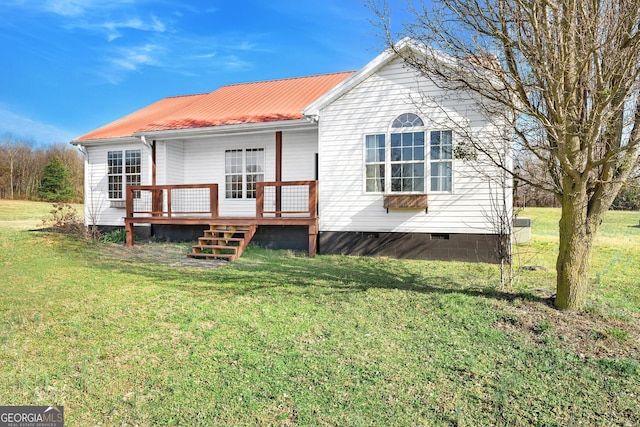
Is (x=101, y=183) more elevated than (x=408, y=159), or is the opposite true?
(x=408, y=159)

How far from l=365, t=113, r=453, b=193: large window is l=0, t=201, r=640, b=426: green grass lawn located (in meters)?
2.95

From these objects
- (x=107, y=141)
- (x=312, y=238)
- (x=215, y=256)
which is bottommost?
(x=215, y=256)

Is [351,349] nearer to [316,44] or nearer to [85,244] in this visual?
[85,244]

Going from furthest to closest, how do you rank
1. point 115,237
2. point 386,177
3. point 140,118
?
point 140,118 → point 115,237 → point 386,177

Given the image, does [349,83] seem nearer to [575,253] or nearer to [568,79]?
[568,79]

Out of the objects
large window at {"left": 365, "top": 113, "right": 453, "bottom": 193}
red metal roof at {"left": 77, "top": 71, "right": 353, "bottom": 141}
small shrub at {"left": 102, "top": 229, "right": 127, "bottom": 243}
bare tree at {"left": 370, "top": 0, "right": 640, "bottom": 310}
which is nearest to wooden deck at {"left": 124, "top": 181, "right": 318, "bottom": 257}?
small shrub at {"left": 102, "top": 229, "right": 127, "bottom": 243}

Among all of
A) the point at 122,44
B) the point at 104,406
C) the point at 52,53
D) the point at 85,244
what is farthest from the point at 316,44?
the point at 52,53

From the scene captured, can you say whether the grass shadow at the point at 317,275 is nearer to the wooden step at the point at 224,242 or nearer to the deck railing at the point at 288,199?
the wooden step at the point at 224,242

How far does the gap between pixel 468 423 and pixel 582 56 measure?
13.4ft

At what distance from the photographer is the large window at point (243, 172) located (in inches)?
476

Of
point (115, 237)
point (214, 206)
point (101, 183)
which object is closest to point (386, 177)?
point (214, 206)

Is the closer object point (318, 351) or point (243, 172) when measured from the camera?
point (318, 351)

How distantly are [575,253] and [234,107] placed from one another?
447 inches

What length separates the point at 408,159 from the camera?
9219mm
